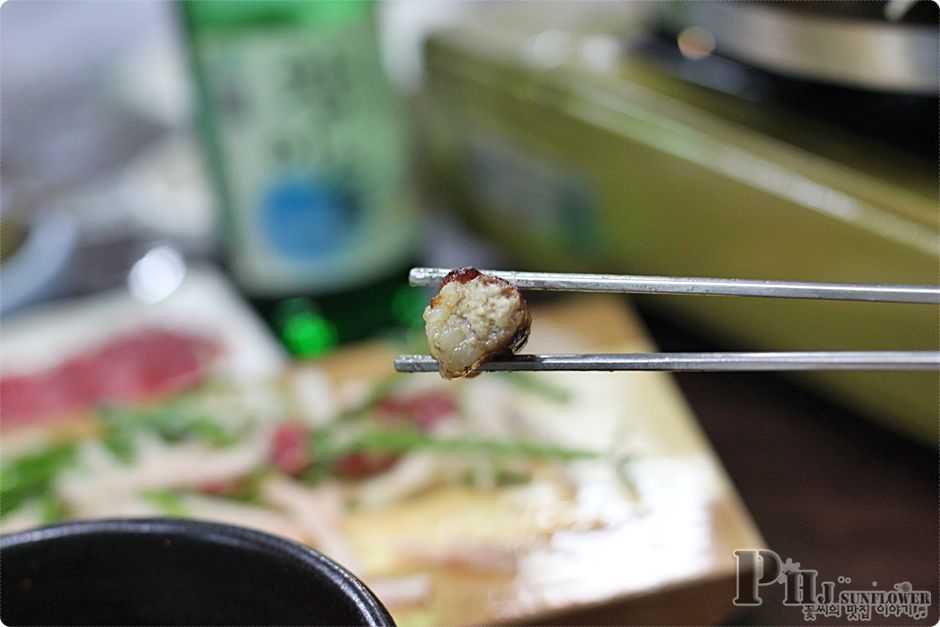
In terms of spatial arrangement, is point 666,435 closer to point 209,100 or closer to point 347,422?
point 347,422

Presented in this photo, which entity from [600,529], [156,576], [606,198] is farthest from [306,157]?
Result: [156,576]

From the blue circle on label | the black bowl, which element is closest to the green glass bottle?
the blue circle on label

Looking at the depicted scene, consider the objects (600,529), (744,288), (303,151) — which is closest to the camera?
(744,288)

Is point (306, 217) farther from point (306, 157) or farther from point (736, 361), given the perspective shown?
point (736, 361)

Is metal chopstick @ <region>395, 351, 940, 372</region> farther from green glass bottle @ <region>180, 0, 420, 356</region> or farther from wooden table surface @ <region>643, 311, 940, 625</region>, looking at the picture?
green glass bottle @ <region>180, 0, 420, 356</region>

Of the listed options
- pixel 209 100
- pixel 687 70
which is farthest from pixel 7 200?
pixel 687 70

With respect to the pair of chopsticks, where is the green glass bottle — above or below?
above

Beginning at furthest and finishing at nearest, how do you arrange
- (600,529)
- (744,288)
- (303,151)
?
(303,151) → (600,529) → (744,288)
